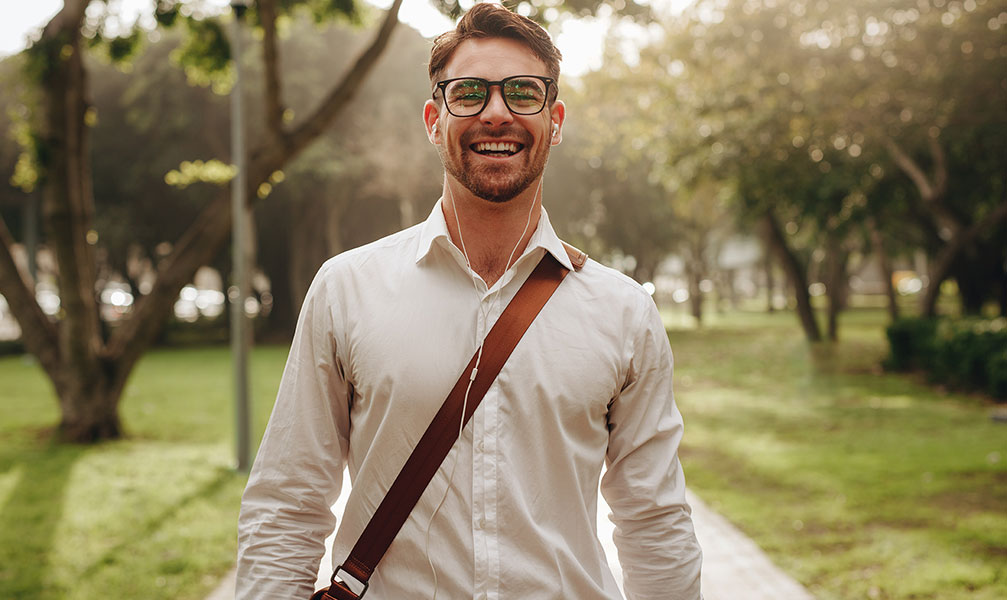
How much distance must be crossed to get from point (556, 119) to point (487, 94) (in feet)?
0.79

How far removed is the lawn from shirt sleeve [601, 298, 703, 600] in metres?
3.73

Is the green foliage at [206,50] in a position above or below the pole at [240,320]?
above

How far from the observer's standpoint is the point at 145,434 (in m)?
11.0

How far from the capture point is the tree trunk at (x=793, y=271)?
24578 millimetres

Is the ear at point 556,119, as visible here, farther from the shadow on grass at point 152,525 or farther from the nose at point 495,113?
the shadow on grass at point 152,525

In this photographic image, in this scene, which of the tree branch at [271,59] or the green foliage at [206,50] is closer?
the tree branch at [271,59]

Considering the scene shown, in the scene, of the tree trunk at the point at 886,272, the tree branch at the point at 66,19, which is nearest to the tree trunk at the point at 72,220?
the tree branch at the point at 66,19

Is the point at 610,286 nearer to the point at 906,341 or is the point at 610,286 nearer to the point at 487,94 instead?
the point at 487,94

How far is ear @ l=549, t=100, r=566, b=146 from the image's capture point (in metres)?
2.18

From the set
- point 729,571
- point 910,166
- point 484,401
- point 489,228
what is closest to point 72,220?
point 729,571

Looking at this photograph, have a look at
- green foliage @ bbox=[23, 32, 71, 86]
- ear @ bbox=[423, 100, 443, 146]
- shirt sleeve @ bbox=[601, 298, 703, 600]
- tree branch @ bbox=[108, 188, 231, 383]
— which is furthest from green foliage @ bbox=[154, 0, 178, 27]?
shirt sleeve @ bbox=[601, 298, 703, 600]

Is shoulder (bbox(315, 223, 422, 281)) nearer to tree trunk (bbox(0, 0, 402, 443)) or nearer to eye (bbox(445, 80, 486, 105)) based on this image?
eye (bbox(445, 80, 486, 105))

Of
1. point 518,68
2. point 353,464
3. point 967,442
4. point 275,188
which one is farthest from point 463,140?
point 275,188

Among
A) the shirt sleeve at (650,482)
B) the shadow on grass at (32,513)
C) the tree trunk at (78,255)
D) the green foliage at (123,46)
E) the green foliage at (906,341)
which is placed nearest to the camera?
the shirt sleeve at (650,482)
